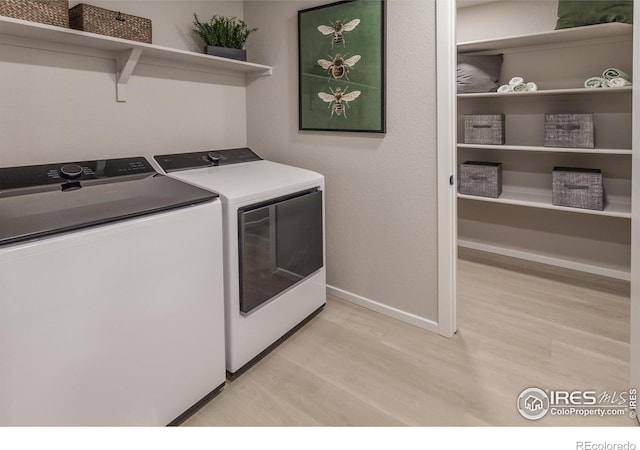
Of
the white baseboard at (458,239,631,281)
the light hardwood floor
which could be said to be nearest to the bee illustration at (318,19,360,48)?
the light hardwood floor

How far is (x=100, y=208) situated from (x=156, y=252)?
22 centimetres

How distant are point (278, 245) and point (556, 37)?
7.80 ft

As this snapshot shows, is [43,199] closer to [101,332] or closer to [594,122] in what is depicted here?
[101,332]

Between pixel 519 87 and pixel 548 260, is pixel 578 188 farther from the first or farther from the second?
pixel 519 87

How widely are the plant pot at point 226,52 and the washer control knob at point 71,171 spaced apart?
109 cm

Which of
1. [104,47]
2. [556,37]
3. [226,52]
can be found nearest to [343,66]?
[226,52]

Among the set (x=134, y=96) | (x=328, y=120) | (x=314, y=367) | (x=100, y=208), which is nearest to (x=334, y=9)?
(x=328, y=120)

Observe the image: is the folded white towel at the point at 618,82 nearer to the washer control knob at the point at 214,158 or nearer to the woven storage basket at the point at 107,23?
the washer control knob at the point at 214,158

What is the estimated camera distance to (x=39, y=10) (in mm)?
1609

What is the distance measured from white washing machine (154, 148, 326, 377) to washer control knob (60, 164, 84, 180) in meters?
0.39

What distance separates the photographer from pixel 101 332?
1.24 metres

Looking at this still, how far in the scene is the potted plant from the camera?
2404mm

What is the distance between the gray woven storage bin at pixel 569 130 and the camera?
8.84 feet

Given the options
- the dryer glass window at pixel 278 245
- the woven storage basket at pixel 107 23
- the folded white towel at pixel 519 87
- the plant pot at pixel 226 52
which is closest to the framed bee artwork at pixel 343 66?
the plant pot at pixel 226 52
